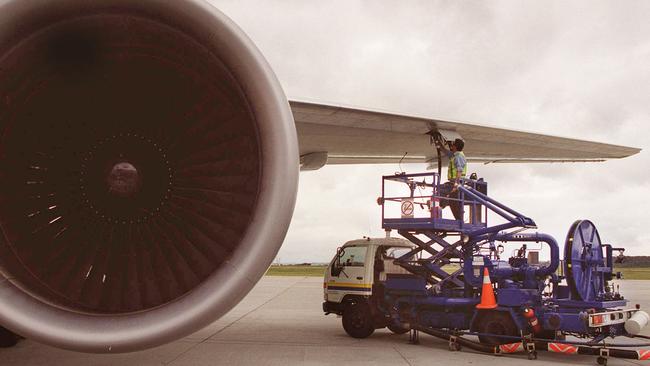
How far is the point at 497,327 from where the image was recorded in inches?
317

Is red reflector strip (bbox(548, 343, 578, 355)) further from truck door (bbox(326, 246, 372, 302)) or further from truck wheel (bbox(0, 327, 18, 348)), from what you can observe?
truck wheel (bbox(0, 327, 18, 348))

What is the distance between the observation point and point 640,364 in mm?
7391

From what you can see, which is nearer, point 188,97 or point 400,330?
point 188,97

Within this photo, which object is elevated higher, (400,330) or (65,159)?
(65,159)

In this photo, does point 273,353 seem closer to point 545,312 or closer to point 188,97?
point 545,312

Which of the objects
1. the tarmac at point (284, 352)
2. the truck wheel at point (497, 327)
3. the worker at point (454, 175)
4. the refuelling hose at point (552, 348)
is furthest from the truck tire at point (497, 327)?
the worker at point (454, 175)

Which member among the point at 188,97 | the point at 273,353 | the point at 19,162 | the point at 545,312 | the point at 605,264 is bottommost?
the point at 273,353

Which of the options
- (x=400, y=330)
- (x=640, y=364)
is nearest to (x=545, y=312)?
(x=640, y=364)

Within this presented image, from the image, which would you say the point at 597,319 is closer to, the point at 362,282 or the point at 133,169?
the point at 362,282

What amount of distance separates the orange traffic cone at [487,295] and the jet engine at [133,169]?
5.25 m

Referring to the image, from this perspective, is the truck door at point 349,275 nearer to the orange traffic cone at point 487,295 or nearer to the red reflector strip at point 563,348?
the orange traffic cone at point 487,295

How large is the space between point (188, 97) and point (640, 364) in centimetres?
644

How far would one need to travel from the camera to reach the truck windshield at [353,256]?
1006 centimetres

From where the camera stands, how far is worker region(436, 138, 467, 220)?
8.27 m
